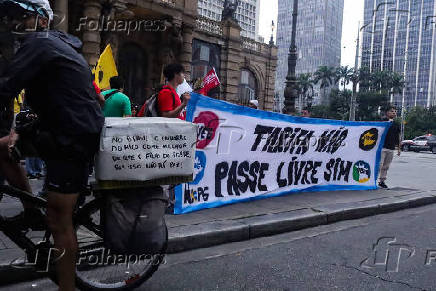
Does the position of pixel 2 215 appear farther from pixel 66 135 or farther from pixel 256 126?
pixel 256 126

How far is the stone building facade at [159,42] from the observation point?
556 inches

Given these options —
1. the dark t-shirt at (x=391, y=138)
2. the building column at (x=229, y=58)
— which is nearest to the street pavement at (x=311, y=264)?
the dark t-shirt at (x=391, y=138)

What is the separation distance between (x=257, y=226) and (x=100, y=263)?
2.21m

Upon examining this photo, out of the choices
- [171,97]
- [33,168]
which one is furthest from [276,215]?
[33,168]

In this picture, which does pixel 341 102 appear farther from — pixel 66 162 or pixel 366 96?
pixel 66 162

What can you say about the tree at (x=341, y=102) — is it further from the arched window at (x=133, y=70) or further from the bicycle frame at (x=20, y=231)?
the bicycle frame at (x=20, y=231)

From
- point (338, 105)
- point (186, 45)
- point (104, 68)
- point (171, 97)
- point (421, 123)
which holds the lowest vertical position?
point (171, 97)

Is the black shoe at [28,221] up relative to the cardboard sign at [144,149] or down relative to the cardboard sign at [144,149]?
down

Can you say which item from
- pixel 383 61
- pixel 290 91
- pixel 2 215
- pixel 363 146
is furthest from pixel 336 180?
pixel 383 61

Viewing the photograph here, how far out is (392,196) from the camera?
7121mm

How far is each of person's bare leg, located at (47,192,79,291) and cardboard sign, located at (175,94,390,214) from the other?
2.62 metres

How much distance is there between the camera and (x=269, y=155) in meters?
6.22

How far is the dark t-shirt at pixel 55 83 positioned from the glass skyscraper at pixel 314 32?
107m

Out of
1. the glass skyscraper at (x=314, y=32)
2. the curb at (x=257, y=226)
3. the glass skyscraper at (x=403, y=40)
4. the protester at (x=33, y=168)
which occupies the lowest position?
the curb at (x=257, y=226)
